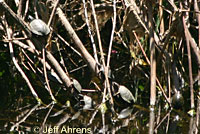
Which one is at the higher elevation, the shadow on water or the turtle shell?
the turtle shell

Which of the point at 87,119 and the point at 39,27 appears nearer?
the point at 87,119

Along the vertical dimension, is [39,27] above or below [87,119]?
above

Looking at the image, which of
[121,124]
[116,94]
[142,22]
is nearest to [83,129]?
[121,124]

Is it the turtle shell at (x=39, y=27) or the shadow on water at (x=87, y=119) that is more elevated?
the turtle shell at (x=39, y=27)

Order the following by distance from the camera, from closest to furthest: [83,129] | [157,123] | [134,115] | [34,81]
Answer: [83,129]
[157,123]
[134,115]
[34,81]

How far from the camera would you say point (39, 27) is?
261cm

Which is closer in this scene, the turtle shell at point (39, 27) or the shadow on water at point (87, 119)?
the shadow on water at point (87, 119)

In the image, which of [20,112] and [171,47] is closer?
[20,112]

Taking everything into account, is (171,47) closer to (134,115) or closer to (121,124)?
(134,115)

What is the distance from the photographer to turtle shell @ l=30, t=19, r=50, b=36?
261cm

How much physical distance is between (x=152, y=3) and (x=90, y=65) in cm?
47

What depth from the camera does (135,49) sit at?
295 cm

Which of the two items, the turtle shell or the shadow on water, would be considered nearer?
the shadow on water

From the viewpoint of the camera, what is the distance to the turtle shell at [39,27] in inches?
103
